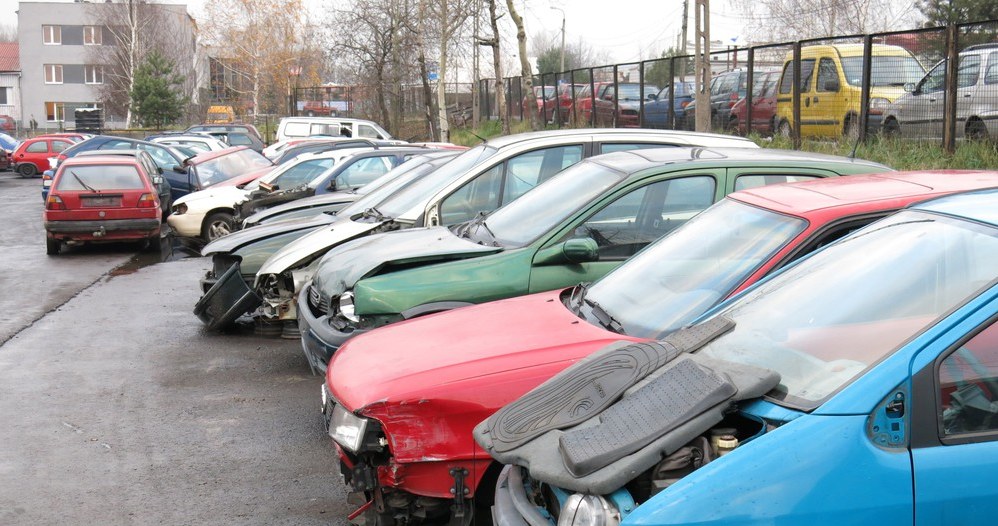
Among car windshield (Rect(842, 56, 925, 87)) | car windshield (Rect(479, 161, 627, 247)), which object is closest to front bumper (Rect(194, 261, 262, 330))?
car windshield (Rect(479, 161, 627, 247))

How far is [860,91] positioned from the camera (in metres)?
14.5

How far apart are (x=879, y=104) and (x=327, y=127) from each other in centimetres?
1881

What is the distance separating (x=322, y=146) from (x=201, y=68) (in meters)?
71.2

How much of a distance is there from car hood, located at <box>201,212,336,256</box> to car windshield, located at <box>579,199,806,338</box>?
5.23 metres

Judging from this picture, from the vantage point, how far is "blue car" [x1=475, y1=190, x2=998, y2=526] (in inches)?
102

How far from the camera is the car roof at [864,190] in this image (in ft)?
15.0

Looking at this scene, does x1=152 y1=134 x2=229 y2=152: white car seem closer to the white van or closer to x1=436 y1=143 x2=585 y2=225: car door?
the white van

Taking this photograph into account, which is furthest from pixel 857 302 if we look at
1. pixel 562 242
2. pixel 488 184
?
pixel 488 184

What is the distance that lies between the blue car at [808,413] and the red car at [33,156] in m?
39.7

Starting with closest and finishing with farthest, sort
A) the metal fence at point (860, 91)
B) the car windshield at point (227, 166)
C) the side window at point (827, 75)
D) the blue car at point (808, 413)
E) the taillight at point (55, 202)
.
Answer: the blue car at point (808, 413) → the metal fence at point (860, 91) → the side window at point (827, 75) → the taillight at point (55, 202) → the car windshield at point (227, 166)

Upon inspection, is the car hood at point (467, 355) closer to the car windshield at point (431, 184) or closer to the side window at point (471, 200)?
the side window at point (471, 200)

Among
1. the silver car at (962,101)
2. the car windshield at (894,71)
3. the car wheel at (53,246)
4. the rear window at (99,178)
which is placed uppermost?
the car windshield at (894,71)

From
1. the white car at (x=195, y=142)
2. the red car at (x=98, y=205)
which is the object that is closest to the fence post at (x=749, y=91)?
the red car at (x=98, y=205)

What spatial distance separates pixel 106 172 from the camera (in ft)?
53.3
